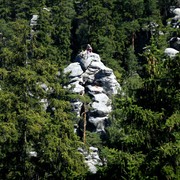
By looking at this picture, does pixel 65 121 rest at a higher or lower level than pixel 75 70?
higher

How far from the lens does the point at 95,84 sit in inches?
1726

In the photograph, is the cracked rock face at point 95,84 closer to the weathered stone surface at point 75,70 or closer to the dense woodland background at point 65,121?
the weathered stone surface at point 75,70

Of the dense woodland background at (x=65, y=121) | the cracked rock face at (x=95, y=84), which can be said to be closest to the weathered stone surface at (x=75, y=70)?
the cracked rock face at (x=95, y=84)

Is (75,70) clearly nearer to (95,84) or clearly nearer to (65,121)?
(95,84)

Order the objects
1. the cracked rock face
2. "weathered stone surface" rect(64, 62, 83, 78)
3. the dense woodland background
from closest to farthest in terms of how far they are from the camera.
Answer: the dense woodland background → the cracked rock face → "weathered stone surface" rect(64, 62, 83, 78)

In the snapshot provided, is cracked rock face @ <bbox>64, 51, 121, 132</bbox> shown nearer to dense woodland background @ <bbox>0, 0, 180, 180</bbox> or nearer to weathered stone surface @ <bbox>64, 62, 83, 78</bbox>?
weathered stone surface @ <bbox>64, 62, 83, 78</bbox>

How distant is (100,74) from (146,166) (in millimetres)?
34158

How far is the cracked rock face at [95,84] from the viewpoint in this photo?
40.7m

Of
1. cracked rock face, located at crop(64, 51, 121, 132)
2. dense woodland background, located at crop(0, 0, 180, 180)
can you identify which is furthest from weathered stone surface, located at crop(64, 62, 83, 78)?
dense woodland background, located at crop(0, 0, 180, 180)

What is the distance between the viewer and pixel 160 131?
32.5 ft

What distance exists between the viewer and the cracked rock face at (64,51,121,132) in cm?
4069

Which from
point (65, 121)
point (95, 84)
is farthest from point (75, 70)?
point (65, 121)

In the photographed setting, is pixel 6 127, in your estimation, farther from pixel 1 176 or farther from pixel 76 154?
pixel 76 154

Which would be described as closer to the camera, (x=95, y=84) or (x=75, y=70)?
(x=95, y=84)
